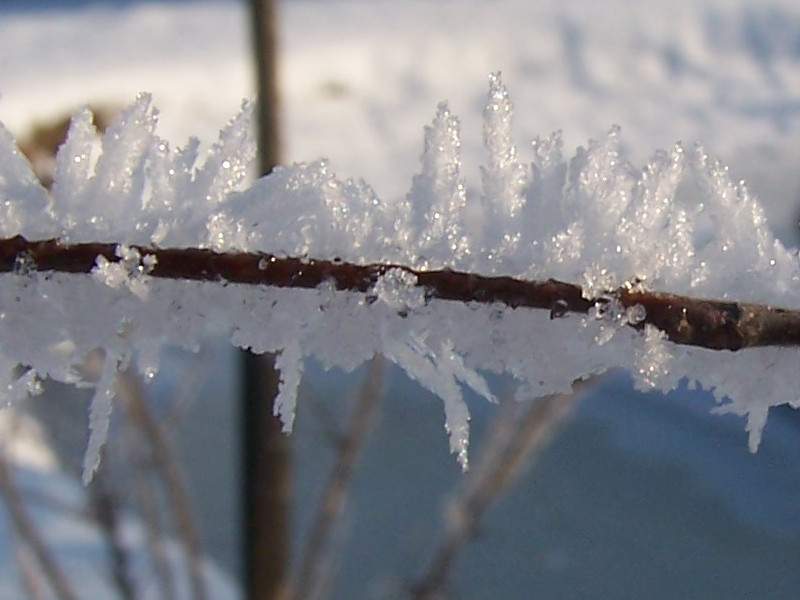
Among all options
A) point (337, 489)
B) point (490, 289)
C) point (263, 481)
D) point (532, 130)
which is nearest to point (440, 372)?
point (490, 289)

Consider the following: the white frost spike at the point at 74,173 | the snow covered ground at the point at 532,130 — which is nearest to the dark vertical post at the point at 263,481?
the white frost spike at the point at 74,173

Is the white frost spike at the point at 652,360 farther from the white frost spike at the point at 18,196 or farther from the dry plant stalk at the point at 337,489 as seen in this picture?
the dry plant stalk at the point at 337,489

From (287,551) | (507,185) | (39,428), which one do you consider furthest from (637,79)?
(507,185)

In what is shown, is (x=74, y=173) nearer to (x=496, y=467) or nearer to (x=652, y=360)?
(x=652, y=360)

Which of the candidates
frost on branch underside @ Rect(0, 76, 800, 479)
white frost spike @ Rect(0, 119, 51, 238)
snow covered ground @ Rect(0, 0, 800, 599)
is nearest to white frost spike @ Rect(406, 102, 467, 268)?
→ frost on branch underside @ Rect(0, 76, 800, 479)

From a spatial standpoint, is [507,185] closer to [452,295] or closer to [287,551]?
[452,295]

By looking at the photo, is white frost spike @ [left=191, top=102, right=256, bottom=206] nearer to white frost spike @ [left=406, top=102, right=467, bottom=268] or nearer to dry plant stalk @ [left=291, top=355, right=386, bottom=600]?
white frost spike @ [left=406, top=102, right=467, bottom=268]
